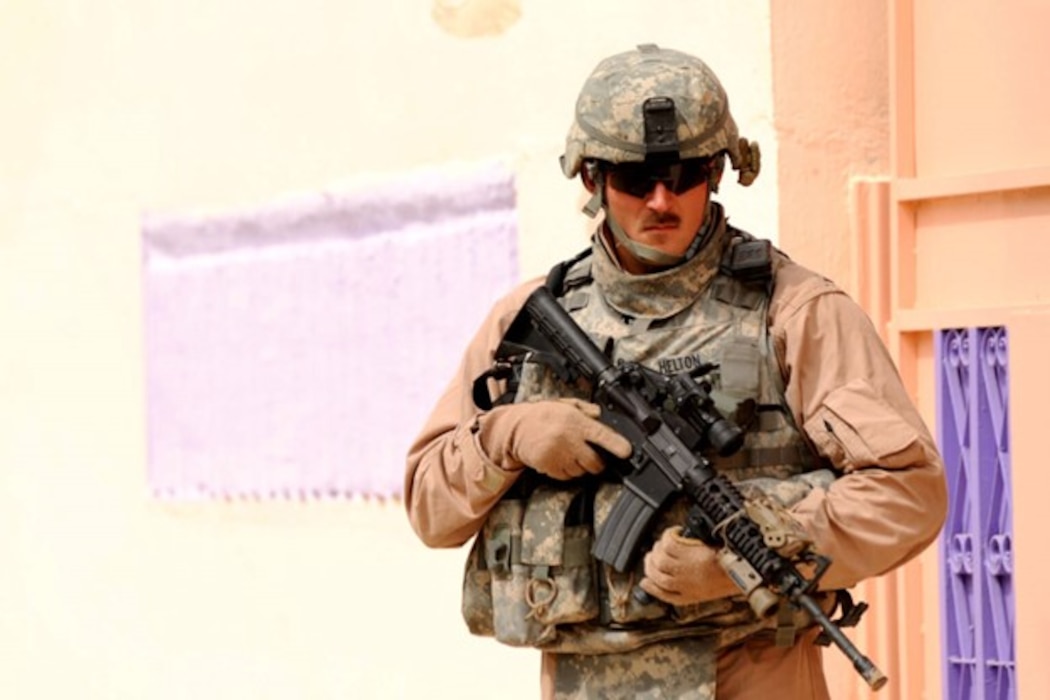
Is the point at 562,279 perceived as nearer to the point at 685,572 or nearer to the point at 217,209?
the point at 685,572

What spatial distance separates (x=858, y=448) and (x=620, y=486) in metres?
0.43

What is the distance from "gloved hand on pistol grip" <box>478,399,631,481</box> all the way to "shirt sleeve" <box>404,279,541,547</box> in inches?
2.0

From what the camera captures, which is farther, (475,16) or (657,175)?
(475,16)

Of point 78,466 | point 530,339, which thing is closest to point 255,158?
point 78,466

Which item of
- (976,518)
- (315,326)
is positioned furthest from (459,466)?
(315,326)

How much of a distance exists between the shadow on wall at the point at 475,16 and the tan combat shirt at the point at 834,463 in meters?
2.40

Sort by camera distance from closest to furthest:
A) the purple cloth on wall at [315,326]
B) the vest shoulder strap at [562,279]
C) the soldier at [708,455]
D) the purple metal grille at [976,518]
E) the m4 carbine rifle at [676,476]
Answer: the m4 carbine rifle at [676,476] < the soldier at [708,455] < the vest shoulder strap at [562,279] < the purple metal grille at [976,518] < the purple cloth on wall at [315,326]

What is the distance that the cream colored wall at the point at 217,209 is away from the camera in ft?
20.0

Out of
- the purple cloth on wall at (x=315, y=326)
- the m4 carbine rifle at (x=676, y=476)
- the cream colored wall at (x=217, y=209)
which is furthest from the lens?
the purple cloth on wall at (x=315, y=326)

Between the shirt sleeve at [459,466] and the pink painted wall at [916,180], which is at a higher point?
the pink painted wall at [916,180]

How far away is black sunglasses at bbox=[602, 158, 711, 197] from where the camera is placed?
12.5 feet

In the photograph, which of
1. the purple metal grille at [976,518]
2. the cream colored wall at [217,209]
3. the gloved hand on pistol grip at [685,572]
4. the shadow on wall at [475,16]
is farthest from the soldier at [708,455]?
the shadow on wall at [475,16]

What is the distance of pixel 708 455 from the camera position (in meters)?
3.76

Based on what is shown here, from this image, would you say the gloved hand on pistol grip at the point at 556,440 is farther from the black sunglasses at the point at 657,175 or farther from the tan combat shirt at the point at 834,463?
the black sunglasses at the point at 657,175
